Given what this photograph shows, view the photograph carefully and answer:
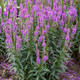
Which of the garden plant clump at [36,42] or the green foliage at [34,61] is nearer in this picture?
the garden plant clump at [36,42]

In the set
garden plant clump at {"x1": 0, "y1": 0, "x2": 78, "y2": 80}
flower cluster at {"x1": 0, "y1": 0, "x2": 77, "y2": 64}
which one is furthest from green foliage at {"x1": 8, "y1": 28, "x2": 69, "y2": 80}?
flower cluster at {"x1": 0, "y1": 0, "x2": 77, "y2": 64}

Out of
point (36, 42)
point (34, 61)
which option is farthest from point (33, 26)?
point (34, 61)

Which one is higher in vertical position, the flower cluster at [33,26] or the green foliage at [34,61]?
the flower cluster at [33,26]

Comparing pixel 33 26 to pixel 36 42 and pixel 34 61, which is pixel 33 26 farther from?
pixel 34 61

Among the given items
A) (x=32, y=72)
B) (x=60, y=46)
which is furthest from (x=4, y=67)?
(x=60, y=46)

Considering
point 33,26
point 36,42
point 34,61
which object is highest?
point 33,26

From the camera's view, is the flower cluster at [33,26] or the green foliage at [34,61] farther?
the green foliage at [34,61]

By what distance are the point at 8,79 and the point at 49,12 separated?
5.80ft

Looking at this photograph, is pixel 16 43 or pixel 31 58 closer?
pixel 16 43

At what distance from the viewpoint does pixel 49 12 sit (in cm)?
338

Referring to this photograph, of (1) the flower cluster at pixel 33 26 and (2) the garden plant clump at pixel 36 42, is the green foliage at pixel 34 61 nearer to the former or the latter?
(2) the garden plant clump at pixel 36 42

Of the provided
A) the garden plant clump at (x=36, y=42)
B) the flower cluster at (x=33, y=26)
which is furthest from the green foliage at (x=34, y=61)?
the flower cluster at (x=33, y=26)

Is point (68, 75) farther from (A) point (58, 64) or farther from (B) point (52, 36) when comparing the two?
(B) point (52, 36)

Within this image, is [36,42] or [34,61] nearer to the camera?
[34,61]
